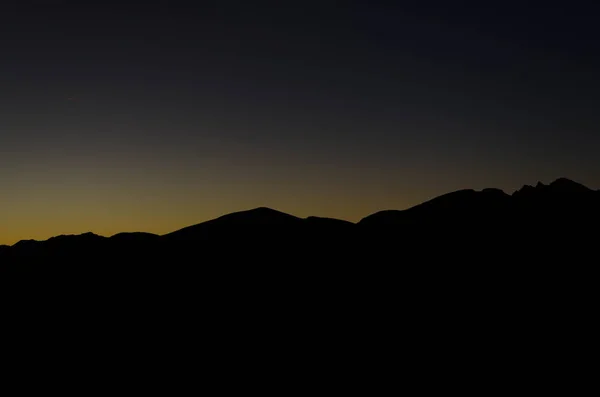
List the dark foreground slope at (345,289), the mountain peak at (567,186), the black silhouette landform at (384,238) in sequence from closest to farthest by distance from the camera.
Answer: the dark foreground slope at (345,289) → the black silhouette landform at (384,238) → the mountain peak at (567,186)

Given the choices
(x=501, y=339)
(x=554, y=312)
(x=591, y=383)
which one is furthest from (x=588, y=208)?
(x=591, y=383)

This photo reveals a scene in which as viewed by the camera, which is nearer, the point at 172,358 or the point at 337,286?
the point at 172,358

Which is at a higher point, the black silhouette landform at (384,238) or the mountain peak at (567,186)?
the mountain peak at (567,186)

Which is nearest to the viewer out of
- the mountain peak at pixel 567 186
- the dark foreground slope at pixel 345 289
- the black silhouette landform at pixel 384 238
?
the dark foreground slope at pixel 345 289

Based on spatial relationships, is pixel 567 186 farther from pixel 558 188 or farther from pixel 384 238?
pixel 384 238

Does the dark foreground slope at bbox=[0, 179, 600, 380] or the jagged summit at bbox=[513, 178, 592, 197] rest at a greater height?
the jagged summit at bbox=[513, 178, 592, 197]

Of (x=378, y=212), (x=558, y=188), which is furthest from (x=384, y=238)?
(x=558, y=188)

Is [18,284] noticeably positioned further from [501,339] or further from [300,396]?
[501,339]

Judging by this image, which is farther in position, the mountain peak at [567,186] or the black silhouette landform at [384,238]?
the mountain peak at [567,186]

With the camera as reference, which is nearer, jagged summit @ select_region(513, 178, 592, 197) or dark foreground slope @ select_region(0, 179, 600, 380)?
dark foreground slope @ select_region(0, 179, 600, 380)

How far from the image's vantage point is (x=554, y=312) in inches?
1404

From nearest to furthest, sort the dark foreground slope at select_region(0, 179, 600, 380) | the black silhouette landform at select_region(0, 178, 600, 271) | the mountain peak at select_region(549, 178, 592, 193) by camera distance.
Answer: the dark foreground slope at select_region(0, 179, 600, 380) → the black silhouette landform at select_region(0, 178, 600, 271) → the mountain peak at select_region(549, 178, 592, 193)

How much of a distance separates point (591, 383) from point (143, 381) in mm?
26862

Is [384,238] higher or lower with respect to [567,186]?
lower
